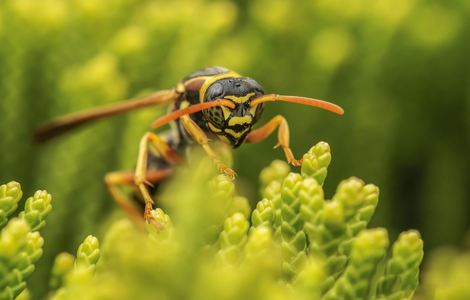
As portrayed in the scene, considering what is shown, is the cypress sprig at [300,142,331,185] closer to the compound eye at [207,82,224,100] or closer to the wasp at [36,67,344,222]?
the wasp at [36,67,344,222]

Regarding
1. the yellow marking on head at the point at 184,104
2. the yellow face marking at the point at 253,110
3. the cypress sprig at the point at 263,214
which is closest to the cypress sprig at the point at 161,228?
the cypress sprig at the point at 263,214

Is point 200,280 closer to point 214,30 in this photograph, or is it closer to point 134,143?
point 134,143

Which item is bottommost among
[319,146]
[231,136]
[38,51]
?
[38,51]

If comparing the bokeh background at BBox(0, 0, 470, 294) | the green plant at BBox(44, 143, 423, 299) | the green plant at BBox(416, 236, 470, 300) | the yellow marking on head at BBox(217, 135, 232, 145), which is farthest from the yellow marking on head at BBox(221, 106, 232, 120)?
the green plant at BBox(416, 236, 470, 300)

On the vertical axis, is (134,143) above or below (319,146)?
below

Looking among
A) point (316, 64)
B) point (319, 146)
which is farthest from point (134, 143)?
point (319, 146)

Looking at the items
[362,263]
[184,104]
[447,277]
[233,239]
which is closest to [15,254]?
[233,239]

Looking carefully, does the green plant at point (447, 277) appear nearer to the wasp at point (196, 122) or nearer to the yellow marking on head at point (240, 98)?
the wasp at point (196, 122)
